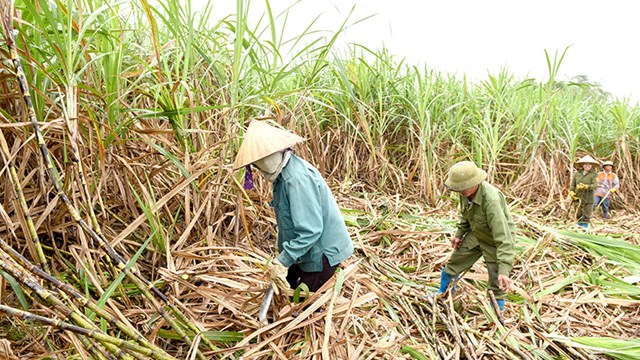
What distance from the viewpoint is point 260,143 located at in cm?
150

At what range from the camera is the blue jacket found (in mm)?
1564

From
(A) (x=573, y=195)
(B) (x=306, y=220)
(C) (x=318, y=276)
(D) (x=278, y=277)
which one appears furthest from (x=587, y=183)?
(D) (x=278, y=277)

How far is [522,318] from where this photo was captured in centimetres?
223

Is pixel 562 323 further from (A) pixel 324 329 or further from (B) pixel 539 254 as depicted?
(A) pixel 324 329

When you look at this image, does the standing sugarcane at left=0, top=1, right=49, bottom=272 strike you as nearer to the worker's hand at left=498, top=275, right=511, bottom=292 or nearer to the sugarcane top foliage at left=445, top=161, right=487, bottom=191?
the sugarcane top foliage at left=445, top=161, right=487, bottom=191

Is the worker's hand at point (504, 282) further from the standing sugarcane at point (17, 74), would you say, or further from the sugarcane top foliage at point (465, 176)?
the standing sugarcane at point (17, 74)

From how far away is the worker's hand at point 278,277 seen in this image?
59.9 inches

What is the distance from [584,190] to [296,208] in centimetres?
397

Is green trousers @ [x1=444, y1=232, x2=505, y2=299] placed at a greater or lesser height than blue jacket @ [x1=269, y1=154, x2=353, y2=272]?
lesser

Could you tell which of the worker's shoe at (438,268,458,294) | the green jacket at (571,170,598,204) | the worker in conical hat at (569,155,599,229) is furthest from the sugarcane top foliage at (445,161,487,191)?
the green jacket at (571,170,598,204)

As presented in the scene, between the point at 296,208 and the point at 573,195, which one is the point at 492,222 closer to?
the point at 296,208

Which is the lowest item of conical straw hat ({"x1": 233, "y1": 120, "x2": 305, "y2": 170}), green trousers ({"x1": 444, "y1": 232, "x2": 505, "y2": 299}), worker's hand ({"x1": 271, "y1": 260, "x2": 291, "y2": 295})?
green trousers ({"x1": 444, "y1": 232, "x2": 505, "y2": 299})

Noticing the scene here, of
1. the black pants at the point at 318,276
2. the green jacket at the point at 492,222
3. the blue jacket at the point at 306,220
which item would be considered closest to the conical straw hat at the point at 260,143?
the blue jacket at the point at 306,220

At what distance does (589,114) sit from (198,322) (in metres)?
6.22
